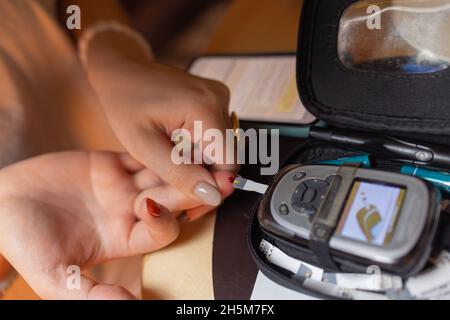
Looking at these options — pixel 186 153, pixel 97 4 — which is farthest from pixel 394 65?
pixel 97 4

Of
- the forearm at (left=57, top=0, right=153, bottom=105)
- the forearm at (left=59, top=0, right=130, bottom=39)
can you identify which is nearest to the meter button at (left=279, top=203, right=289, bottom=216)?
the forearm at (left=57, top=0, right=153, bottom=105)

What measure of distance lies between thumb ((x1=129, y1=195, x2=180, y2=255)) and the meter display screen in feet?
0.51

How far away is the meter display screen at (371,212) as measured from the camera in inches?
12.4

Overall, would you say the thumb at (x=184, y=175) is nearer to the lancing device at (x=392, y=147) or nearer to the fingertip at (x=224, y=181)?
the fingertip at (x=224, y=181)

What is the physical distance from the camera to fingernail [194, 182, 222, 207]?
413mm

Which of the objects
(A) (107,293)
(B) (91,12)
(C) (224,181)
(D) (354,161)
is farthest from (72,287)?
(B) (91,12)

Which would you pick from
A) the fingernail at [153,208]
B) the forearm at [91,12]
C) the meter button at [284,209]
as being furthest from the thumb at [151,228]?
the forearm at [91,12]

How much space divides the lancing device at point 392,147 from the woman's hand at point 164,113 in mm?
95

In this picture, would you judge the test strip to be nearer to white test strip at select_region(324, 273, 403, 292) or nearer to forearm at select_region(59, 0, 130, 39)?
white test strip at select_region(324, 273, 403, 292)

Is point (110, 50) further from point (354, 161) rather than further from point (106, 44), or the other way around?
point (354, 161)

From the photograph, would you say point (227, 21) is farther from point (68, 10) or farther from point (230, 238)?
point (230, 238)

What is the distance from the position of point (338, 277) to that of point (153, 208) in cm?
16

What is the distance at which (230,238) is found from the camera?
43 centimetres

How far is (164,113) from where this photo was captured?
1.50 ft
